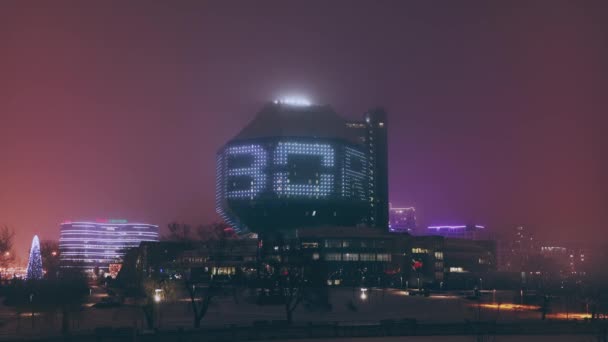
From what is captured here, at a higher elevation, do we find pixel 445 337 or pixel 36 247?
pixel 36 247

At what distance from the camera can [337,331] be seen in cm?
6831

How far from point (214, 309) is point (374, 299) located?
36.1m

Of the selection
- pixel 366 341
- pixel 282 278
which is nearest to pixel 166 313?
pixel 282 278

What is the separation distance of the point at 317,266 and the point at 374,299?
41.8ft

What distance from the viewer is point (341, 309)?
103250 mm

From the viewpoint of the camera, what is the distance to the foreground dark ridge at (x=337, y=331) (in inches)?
2477

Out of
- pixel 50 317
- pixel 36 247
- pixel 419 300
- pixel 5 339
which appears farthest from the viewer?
pixel 36 247

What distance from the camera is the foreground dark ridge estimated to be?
62906 mm

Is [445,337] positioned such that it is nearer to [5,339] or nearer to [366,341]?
[366,341]

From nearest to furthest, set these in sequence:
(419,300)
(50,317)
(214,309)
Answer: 1. (50,317)
2. (214,309)
3. (419,300)

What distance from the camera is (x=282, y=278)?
9550 centimetres

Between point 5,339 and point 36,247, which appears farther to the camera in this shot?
point 36,247

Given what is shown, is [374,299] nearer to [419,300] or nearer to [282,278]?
[419,300]

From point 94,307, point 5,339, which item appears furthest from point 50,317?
point 94,307
